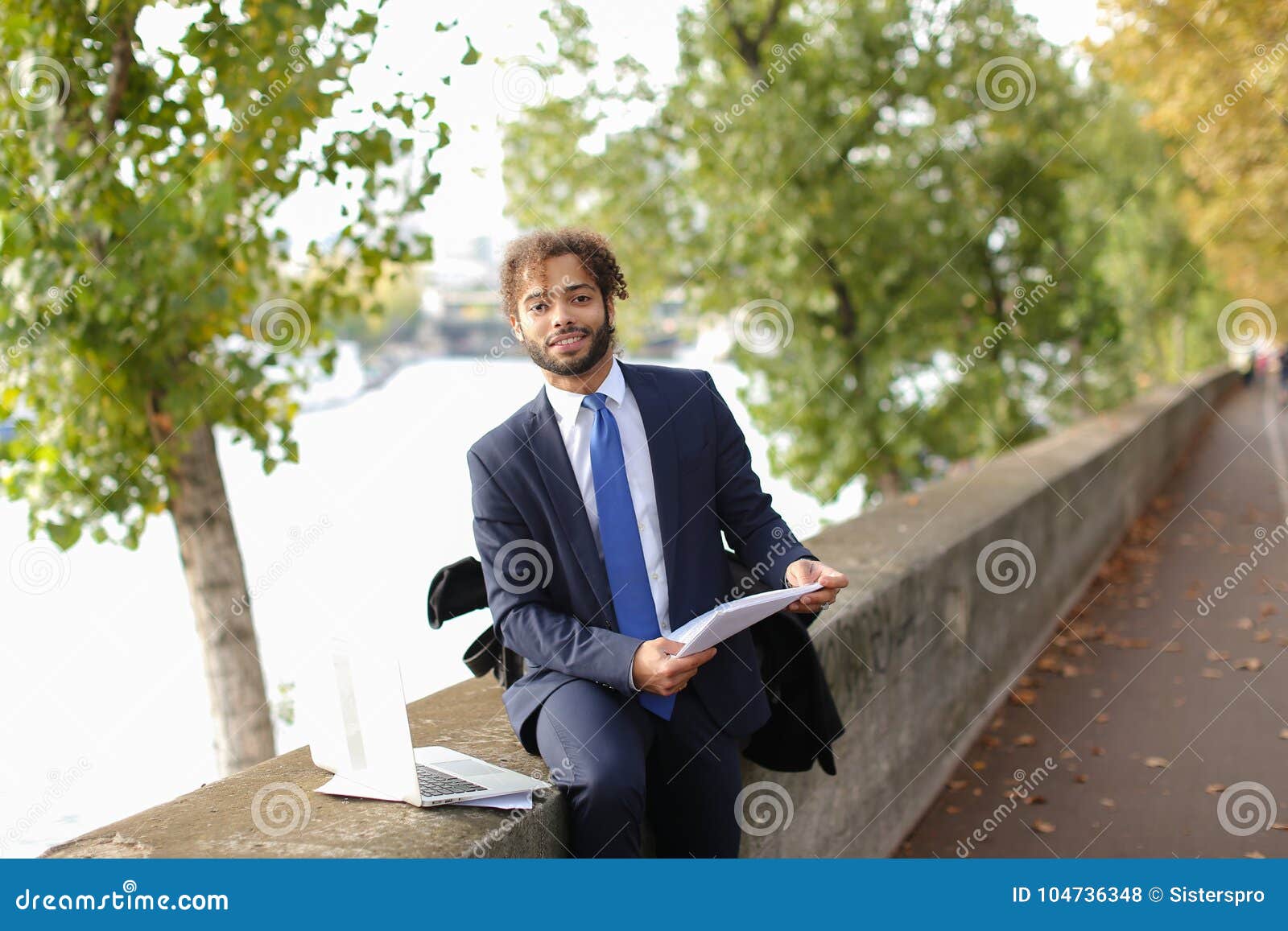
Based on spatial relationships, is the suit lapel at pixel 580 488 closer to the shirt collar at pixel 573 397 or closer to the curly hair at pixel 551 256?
the shirt collar at pixel 573 397

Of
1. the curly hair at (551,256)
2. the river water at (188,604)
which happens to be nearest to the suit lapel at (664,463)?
the curly hair at (551,256)

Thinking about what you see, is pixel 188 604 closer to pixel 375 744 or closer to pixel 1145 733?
pixel 375 744

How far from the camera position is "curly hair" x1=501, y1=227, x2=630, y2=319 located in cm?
303

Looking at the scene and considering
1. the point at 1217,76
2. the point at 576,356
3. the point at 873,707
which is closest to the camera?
the point at 576,356

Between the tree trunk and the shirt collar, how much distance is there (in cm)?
452

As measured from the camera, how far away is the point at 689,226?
15.7 m

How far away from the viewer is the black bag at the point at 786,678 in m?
3.24

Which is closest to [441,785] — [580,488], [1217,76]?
[580,488]

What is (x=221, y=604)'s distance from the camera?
23.2 feet

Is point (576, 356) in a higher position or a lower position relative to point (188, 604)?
higher

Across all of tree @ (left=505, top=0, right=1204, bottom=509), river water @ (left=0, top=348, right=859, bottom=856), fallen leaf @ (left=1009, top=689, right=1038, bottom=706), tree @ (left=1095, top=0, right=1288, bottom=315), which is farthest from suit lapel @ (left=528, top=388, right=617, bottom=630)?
tree @ (left=505, top=0, right=1204, bottom=509)

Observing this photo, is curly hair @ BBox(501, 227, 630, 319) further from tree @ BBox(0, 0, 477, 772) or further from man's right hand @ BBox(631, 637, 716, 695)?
tree @ BBox(0, 0, 477, 772)

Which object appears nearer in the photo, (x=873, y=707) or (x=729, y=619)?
(x=729, y=619)

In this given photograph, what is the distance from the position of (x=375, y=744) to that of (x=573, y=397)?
981 mm
